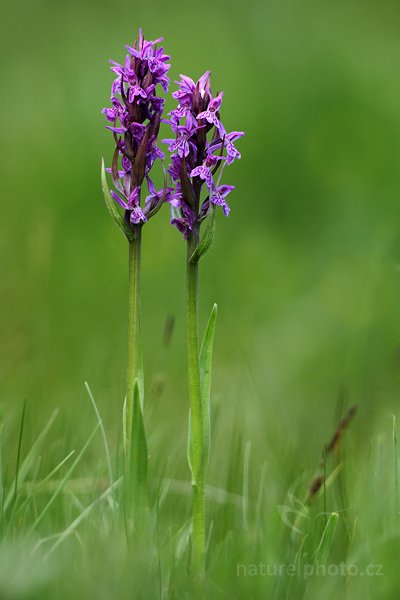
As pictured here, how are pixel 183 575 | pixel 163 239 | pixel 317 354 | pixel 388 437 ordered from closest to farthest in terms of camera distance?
pixel 183 575
pixel 388 437
pixel 317 354
pixel 163 239

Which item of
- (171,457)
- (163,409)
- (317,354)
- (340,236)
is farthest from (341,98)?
(171,457)

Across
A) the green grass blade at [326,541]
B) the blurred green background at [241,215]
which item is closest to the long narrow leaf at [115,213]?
the green grass blade at [326,541]

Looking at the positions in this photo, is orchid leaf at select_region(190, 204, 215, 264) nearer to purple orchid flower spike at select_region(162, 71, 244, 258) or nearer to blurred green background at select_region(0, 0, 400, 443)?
purple orchid flower spike at select_region(162, 71, 244, 258)

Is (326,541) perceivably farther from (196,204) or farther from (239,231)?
(239,231)

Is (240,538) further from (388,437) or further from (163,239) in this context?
(163,239)

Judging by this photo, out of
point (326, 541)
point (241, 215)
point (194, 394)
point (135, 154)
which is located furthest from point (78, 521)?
point (241, 215)

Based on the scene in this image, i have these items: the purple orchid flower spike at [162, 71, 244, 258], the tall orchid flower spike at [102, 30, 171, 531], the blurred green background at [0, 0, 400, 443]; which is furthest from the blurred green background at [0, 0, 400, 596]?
the purple orchid flower spike at [162, 71, 244, 258]

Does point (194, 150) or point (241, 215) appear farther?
point (241, 215)
